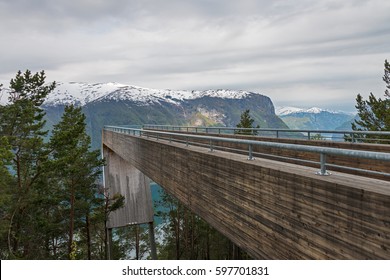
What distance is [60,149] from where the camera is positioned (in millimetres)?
21703

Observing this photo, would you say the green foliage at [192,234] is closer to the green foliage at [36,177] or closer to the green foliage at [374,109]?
the green foliage at [36,177]

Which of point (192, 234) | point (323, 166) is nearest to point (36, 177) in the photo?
point (192, 234)

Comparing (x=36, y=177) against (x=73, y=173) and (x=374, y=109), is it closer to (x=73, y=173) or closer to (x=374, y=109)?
(x=73, y=173)

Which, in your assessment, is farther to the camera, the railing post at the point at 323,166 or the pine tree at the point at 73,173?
the pine tree at the point at 73,173

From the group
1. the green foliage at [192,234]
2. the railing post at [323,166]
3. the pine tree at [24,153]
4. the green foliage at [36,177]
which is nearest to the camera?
the railing post at [323,166]

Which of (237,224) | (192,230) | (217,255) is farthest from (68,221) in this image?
(237,224)

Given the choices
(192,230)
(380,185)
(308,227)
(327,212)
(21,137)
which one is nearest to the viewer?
(380,185)

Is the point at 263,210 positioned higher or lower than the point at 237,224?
higher

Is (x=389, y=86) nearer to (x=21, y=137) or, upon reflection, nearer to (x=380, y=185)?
(x=380, y=185)

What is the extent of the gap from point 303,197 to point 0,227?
16.9m

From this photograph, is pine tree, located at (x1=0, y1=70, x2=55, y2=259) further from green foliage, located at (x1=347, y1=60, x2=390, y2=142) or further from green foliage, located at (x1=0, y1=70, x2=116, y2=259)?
green foliage, located at (x1=347, y1=60, x2=390, y2=142)

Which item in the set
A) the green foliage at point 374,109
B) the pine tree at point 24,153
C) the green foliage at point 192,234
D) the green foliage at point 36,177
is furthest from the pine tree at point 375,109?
the pine tree at point 24,153

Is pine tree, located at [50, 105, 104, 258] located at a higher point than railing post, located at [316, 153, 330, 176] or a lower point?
lower

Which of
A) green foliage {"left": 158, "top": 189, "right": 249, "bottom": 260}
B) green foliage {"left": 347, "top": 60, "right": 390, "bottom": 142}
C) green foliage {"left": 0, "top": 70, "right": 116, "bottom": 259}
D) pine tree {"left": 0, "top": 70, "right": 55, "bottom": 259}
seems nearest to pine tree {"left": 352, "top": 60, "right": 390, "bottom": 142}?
green foliage {"left": 347, "top": 60, "right": 390, "bottom": 142}
